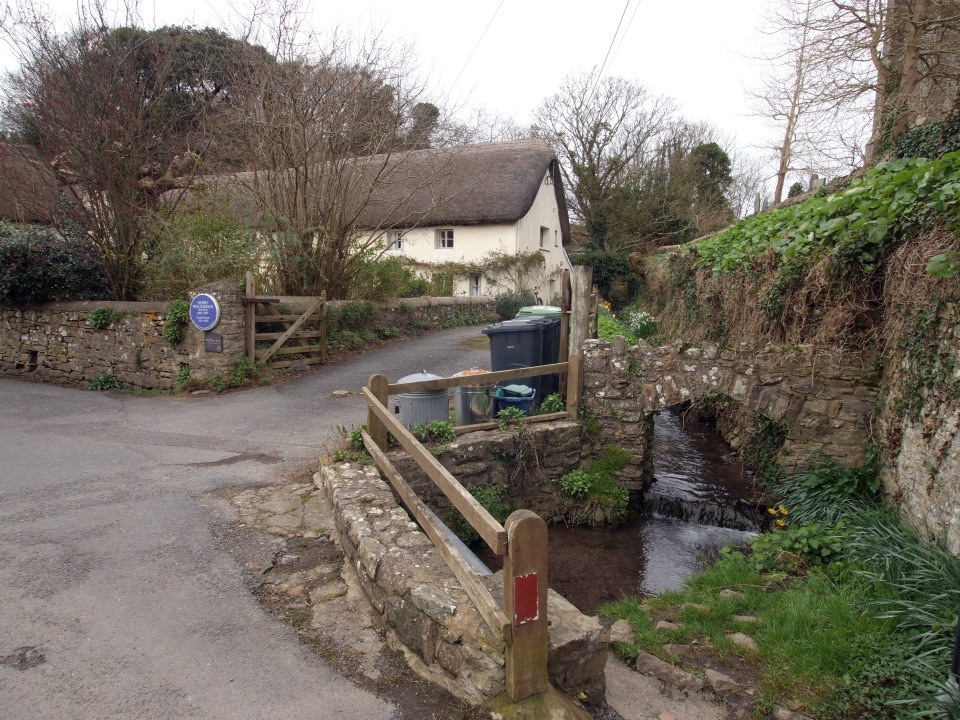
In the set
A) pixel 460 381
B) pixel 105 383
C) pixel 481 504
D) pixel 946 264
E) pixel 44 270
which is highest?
pixel 44 270

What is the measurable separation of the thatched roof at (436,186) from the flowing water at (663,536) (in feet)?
26.0

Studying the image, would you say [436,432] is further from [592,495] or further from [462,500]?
[462,500]

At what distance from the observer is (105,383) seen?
430 inches

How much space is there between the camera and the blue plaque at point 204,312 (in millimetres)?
A: 9602

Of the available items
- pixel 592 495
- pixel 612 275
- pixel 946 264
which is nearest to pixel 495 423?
pixel 592 495

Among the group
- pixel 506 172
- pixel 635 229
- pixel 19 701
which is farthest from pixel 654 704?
pixel 635 229

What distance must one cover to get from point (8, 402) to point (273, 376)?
13.0ft

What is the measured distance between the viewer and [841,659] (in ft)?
12.1

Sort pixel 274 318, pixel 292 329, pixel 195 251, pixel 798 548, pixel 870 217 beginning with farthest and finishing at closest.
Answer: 1. pixel 292 329
2. pixel 195 251
3. pixel 274 318
4. pixel 870 217
5. pixel 798 548

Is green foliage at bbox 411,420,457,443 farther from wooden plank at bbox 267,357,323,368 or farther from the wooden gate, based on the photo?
wooden plank at bbox 267,357,323,368

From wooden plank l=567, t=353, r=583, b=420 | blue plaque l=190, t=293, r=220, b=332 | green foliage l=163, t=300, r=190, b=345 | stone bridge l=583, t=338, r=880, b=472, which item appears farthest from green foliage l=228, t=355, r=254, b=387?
stone bridge l=583, t=338, r=880, b=472

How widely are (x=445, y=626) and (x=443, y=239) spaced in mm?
22149

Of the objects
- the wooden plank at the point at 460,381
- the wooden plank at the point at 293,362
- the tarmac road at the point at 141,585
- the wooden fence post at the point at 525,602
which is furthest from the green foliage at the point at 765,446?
the wooden plank at the point at 293,362

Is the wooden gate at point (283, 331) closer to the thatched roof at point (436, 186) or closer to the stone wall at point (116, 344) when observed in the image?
the stone wall at point (116, 344)
